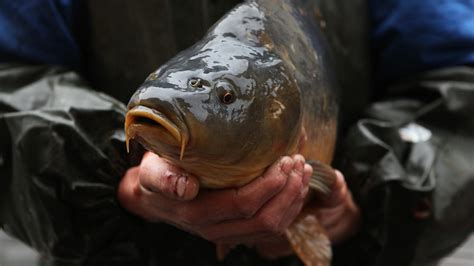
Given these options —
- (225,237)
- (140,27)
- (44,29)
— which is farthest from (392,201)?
(44,29)

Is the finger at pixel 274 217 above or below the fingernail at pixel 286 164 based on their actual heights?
below

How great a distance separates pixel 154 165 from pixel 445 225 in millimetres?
817

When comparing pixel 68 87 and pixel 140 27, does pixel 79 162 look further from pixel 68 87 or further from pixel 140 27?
pixel 140 27

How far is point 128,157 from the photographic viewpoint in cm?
145

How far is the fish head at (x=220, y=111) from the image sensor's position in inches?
39.6

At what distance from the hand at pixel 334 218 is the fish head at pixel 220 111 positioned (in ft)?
0.84

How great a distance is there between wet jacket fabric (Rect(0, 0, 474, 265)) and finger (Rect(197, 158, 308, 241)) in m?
0.30

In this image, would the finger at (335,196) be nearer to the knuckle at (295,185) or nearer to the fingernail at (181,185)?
the knuckle at (295,185)

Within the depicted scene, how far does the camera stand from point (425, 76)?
1896 millimetres

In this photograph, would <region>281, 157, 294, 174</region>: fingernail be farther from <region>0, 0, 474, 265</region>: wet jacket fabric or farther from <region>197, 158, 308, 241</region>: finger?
<region>0, 0, 474, 265</region>: wet jacket fabric

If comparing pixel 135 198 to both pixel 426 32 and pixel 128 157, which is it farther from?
pixel 426 32

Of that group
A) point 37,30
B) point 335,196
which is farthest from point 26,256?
point 335,196

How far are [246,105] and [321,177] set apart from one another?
0.30m

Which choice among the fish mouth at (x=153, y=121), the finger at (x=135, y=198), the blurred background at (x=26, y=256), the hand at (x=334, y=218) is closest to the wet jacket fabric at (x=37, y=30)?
the finger at (x=135, y=198)
